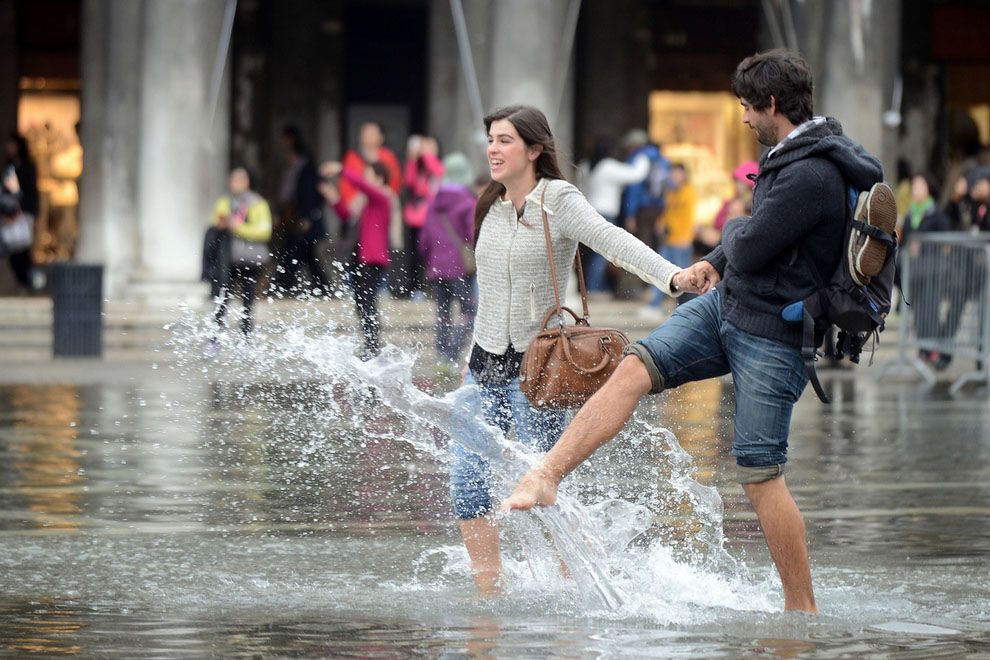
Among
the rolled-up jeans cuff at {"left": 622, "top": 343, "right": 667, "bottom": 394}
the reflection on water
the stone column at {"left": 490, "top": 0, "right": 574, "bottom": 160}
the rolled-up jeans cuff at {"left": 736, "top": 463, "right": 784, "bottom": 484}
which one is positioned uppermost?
the stone column at {"left": 490, "top": 0, "right": 574, "bottom": 160}

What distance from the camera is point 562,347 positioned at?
695 centimetres

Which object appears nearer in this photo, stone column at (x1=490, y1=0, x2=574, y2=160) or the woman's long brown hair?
the woman's long brown hair

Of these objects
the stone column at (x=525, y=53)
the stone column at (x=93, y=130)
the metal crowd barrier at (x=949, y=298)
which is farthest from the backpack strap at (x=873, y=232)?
the stone column at (x=93, y=130)

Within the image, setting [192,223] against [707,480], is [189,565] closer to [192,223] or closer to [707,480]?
[707,480]

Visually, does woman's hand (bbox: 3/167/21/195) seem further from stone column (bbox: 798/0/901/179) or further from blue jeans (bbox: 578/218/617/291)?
stone column (bbox: 798/0/901/179)

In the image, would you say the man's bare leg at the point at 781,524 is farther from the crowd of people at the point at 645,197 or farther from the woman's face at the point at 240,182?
the crowd of people at the point at 645,197

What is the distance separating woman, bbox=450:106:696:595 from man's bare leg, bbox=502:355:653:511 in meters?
0.57

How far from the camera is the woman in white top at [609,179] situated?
21.6 m

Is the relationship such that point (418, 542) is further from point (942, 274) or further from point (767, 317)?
point (942, 274)

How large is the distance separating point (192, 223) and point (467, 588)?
1537 centimetres

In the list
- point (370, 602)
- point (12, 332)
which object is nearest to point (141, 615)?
point (370, 602)

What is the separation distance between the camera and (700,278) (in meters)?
6.84

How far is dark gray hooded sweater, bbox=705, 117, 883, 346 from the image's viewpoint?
21.3 ft

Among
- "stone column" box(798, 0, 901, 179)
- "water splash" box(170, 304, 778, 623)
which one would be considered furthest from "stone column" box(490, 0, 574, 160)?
"water splash" box(170, 304, 778, 623)
